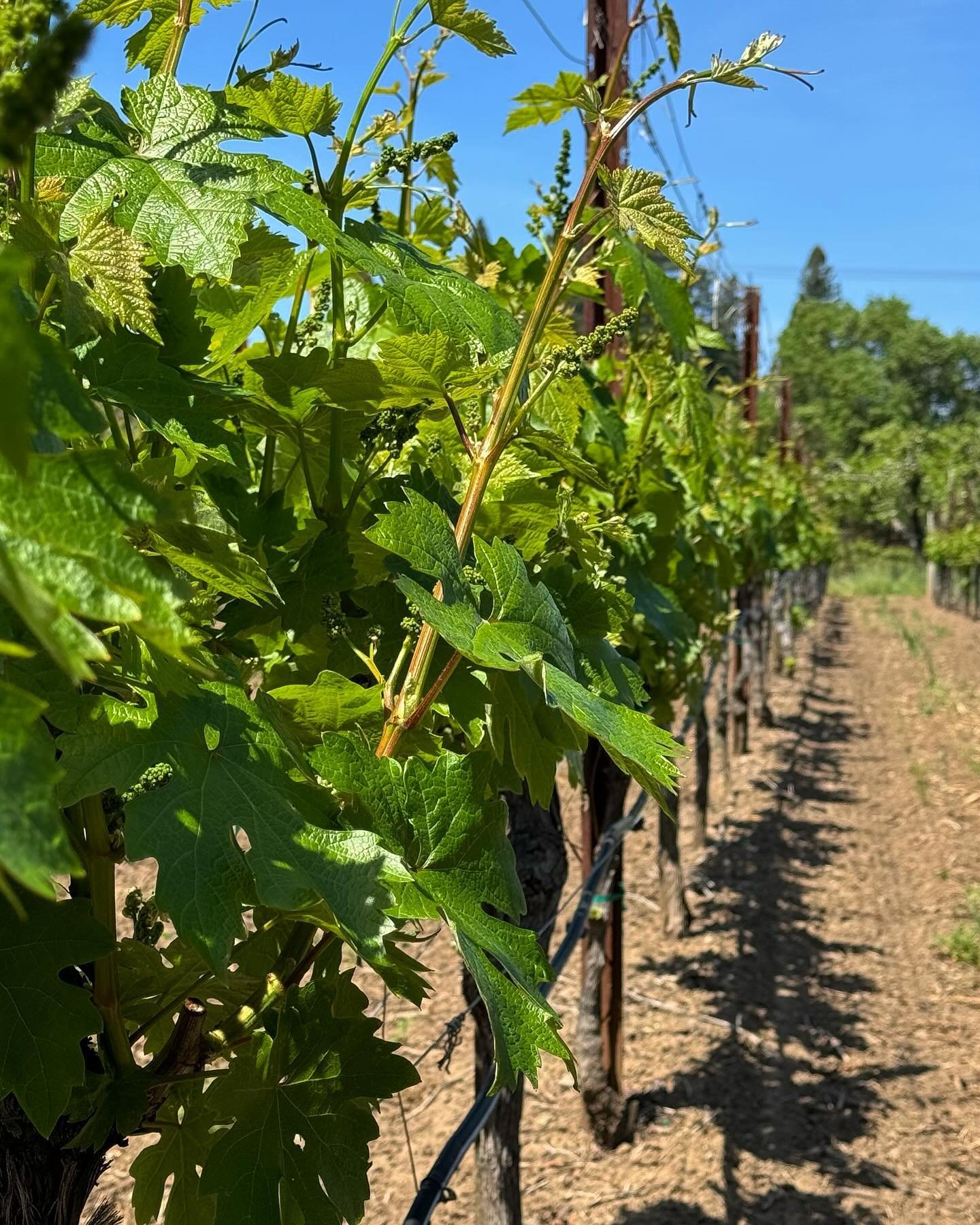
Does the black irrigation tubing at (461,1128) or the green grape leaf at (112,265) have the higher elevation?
the green grape leaf at (112,265)

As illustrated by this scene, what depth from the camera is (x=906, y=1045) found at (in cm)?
557

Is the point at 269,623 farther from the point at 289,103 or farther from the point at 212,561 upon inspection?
the point at 289,103

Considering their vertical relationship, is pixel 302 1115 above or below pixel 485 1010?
above

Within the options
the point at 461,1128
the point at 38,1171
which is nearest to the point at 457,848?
the point at 38,1171

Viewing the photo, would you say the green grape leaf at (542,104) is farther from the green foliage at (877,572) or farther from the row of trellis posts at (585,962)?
the green foliage at (877,572)

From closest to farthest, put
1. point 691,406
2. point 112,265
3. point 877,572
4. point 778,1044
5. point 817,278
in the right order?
point 112,265 < point 691,406 < point 778,1044 < point 877,572 < point 817,278

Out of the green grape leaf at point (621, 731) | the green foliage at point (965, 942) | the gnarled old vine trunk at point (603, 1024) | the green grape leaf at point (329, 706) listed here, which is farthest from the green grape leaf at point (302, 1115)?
the green foliage at point (965, 942)

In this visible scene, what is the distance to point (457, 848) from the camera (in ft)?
3.29

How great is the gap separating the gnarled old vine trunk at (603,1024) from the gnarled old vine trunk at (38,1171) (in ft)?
9.68

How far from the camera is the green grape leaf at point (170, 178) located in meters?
0.84

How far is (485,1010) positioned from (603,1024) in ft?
6.82

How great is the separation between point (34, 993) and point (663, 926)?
6.11 meters

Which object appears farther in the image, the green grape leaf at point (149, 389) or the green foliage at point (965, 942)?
the green foliage at point (965, 942)

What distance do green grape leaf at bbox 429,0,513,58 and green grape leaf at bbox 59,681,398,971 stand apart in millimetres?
742
